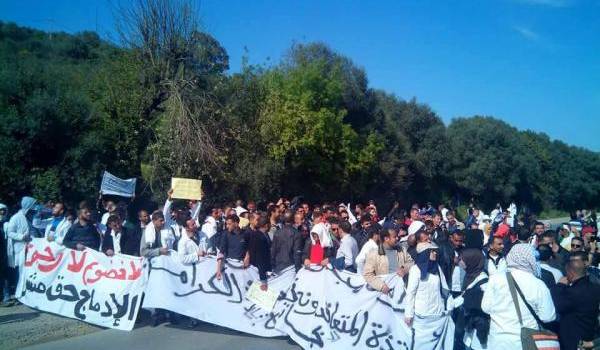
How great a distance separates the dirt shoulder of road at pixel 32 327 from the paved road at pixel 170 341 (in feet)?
0.97

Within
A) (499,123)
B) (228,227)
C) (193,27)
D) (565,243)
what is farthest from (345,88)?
(499,123)

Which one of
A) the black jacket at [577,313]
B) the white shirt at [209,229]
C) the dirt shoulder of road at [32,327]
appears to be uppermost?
the white shirt at [209,229]

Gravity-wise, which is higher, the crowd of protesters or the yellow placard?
the yellow placard

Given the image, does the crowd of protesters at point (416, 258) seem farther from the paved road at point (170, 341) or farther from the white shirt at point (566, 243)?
the paved road at point (170, 341)

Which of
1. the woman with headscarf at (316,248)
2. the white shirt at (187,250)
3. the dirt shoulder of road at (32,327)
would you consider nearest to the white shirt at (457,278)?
the woman with headscarf at (316,248)

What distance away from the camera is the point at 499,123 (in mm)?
54844

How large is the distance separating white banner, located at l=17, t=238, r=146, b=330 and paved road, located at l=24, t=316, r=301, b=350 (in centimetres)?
36

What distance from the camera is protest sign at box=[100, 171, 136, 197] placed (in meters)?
12.7

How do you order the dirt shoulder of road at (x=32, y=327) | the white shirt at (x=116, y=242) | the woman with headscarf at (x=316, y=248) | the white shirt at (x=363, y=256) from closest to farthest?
the dirt shoulder of road at (x=32, y=327) < the white shirt at (x=363, y=256) < the woman with headscarf at (x=316, y=248) < the white shirt at (x=116, y=242)

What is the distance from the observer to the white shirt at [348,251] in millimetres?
8836

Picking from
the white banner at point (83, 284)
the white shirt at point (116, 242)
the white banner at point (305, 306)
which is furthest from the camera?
the white shirt at point (116, 242)

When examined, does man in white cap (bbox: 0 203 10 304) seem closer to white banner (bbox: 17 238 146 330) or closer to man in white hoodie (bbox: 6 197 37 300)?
man in white hoodie (bbox: 6 197 37 300)

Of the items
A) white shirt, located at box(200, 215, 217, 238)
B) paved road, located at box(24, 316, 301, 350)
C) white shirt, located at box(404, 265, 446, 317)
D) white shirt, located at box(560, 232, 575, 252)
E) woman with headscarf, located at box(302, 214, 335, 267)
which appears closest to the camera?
white shirt, located at box(404, 265, 446, 317)

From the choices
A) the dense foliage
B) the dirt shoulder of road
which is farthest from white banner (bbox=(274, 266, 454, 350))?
the dense foliage
